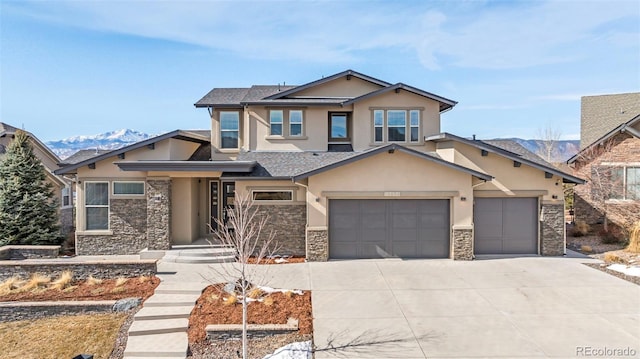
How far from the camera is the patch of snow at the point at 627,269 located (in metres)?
12.5

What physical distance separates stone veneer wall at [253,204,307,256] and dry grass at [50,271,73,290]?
640 centimetres

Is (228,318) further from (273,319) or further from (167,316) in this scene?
(167,316)

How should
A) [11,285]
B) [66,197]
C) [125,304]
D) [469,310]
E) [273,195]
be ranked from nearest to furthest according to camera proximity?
[469,310] < [125,304] < [11,285] < [273,195] < [66,197]

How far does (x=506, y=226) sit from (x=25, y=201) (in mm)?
20573

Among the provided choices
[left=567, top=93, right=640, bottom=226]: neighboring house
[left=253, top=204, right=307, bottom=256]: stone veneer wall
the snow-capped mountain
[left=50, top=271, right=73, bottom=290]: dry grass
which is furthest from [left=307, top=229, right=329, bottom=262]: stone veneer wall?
the snow-capped mountain

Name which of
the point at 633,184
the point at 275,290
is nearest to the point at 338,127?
the point at 275,290

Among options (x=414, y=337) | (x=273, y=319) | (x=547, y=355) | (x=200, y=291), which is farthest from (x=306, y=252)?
(x=547, y=355)

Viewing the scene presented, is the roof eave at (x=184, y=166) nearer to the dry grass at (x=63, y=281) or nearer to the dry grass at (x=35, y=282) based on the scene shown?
the dry grass at (x=63, y=281)

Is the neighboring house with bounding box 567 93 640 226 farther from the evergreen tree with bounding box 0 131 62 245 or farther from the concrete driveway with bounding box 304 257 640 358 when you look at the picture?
the evergreen tree with bounding box 0 131 62 245

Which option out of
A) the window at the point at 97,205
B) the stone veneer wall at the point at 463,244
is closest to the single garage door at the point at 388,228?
the stone veneer wall at the point at 463,244

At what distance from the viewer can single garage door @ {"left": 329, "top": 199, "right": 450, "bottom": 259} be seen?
14.5 metres

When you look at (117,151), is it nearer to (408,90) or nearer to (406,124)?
(406,124)

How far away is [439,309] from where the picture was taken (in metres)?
9.60

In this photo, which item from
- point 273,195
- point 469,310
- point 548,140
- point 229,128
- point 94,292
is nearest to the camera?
point 469,310
